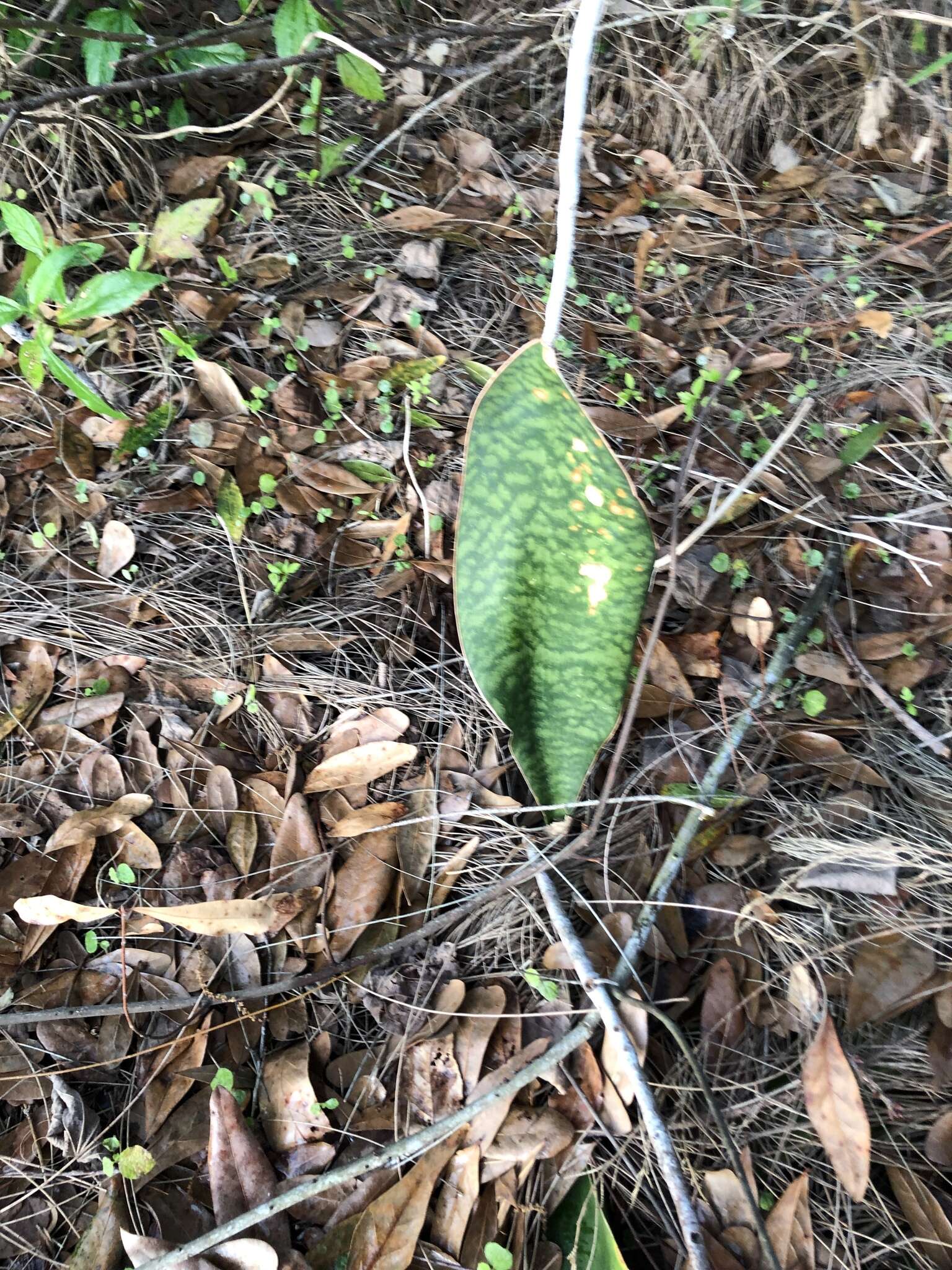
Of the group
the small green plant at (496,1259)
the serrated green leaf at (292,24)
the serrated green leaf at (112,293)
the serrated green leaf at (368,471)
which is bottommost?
the small green plant at (496,1259)

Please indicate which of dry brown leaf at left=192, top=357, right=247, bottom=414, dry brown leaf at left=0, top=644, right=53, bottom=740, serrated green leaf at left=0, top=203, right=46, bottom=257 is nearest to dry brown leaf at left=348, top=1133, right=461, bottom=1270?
dry brown leaf at left=0, top=644, right=53, bottom=740

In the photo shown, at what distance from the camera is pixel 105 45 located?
3.02 ft

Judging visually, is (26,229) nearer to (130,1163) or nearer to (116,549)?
(116,549)

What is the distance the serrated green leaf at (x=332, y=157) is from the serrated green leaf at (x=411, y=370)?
340mm

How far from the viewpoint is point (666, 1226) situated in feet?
1.94

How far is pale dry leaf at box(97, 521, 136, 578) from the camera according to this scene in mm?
839


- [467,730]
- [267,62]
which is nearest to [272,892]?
[467,730]

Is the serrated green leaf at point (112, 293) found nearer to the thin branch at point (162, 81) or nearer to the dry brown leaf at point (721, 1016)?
the thin branch at point (162, 81)

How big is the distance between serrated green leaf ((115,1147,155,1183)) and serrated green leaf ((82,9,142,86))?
44.1 inches

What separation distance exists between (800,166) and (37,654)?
49.6 inches

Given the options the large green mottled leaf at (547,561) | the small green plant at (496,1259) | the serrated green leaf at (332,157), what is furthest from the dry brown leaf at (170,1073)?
the serrated green leaf at (332,157)

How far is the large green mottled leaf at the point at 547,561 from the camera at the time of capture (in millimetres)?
467

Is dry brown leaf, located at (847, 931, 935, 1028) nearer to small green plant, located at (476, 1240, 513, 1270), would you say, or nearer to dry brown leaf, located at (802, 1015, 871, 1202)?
dry brown leaf, located at (802, 1015, 871, 1202)

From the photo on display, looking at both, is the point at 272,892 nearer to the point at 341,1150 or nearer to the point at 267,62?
the point at 341,1150
